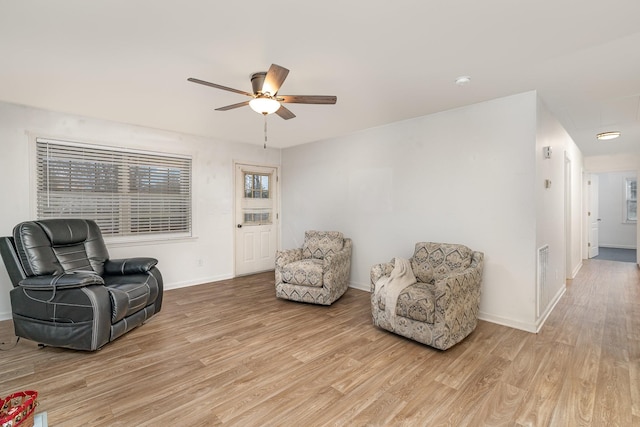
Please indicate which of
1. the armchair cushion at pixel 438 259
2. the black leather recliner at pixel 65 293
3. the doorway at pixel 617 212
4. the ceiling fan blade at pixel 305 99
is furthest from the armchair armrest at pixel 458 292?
the doorway at pixel 617 212

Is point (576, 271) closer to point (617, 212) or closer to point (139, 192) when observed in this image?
point (617, 212)

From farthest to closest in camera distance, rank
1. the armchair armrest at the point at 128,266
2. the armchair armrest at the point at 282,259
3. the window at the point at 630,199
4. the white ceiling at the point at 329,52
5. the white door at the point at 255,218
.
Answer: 1. the window at the point at 630,199
2. the white door at the point at 255,218
3. the armchair armrest at the point at 282,259
4. the armchair armrest at the point at 128,266
5. the white ceiling at the point at 329,52

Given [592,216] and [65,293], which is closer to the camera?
[65,293]

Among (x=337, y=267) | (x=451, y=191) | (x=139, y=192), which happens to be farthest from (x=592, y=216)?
(x=139, y=192)

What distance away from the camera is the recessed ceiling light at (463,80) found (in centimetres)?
260

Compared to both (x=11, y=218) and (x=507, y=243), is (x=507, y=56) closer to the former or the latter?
(x=507, y=243)

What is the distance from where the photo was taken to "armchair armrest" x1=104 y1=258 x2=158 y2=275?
324cm

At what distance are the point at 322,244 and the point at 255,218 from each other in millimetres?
1743

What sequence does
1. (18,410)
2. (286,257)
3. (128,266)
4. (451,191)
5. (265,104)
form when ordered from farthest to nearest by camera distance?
(286,257)
(451,191)
(128,266)
(265,104)
(18,410)

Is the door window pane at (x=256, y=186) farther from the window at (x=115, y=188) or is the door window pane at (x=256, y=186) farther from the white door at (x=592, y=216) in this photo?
the white door at (x=592, y=216)

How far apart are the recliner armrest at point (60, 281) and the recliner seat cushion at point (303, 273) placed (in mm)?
2043

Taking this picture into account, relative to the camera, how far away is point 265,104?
2.41 m

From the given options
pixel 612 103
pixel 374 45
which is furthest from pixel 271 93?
pixel 612 103

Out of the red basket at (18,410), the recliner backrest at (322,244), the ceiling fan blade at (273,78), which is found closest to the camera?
the red basket at (18,410)
